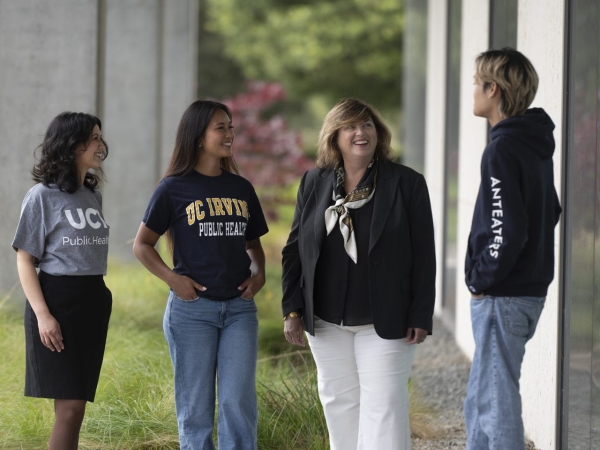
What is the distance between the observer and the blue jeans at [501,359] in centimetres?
347

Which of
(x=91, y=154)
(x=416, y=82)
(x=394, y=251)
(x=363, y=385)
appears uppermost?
(x=416, y=82)

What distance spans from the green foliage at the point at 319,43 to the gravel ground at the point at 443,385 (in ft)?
63.0

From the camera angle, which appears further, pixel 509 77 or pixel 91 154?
pixel 91 154

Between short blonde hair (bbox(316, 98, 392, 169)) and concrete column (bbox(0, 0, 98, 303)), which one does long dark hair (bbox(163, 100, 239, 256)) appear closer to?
short blonde hair (bbox(316, 98, 392, 169))

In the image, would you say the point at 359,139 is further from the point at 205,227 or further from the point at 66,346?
the point at 66,346

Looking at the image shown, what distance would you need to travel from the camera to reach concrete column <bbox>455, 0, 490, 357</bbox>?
742cm

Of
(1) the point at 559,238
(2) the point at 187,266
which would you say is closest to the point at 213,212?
(2) the point at 187,266

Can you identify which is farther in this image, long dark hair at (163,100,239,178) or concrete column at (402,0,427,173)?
concrete column at (402,0,427,173)

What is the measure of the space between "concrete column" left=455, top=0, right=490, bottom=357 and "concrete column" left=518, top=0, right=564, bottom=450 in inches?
68.6

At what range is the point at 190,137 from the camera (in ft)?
13.4

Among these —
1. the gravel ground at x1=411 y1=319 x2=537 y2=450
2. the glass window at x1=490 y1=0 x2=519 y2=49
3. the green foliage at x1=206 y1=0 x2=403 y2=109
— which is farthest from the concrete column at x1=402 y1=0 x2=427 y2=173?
the green foliage at x1=206 y1=0 x2=403 y2=109

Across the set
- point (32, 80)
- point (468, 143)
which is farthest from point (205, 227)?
point (468, 143)

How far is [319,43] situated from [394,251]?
2573 cm

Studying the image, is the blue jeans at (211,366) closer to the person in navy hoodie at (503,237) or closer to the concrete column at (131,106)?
the person in navy hoodie at (503,237)
